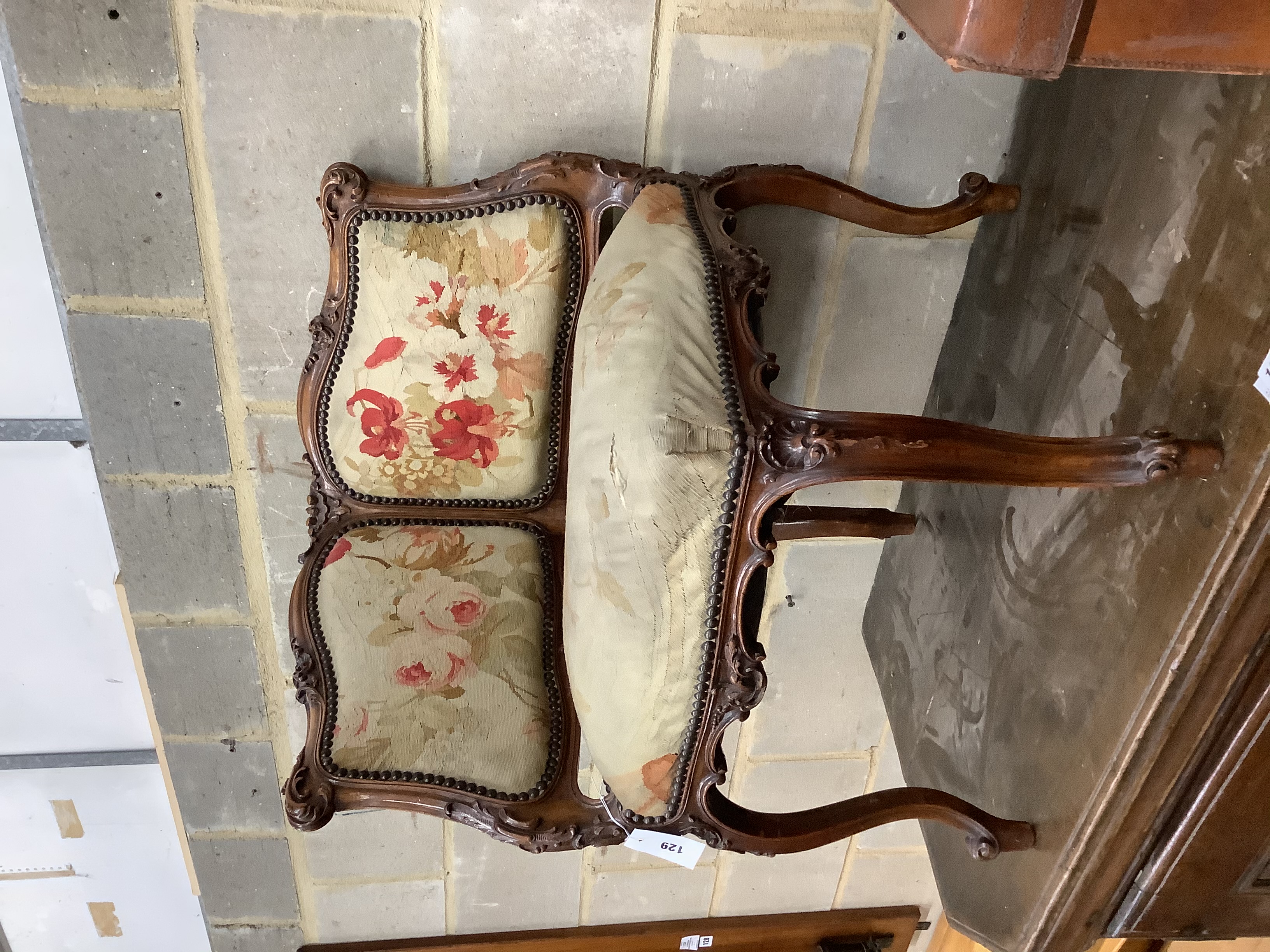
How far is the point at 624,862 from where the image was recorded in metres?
1.74

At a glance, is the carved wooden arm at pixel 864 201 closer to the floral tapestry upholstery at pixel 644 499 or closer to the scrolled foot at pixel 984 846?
the floral tapestry upholstery at pixel 644 499

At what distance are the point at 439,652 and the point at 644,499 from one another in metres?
0.48

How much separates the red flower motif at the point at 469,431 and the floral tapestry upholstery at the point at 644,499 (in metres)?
0.24

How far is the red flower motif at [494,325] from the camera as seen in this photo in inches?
43.0

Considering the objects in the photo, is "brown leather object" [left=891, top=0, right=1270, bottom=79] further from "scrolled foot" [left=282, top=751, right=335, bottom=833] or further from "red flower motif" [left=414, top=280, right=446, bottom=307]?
"scrolled foot" [left=282, top=751, right=335, bottom=833]

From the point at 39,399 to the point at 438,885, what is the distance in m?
1.13

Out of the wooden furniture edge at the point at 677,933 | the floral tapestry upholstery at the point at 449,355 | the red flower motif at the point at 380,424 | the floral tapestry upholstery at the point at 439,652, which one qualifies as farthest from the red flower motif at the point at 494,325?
the wooden furniture edge at the point at 677,933

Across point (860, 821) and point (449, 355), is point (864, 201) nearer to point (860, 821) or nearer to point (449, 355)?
point (449, 355)

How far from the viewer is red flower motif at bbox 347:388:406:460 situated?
3.67 ft

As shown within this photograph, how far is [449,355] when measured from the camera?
1.10m

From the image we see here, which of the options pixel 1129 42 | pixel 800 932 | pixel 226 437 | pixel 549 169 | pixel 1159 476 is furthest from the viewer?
pixel 800 932

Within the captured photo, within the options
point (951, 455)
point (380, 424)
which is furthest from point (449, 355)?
point (951, 455)

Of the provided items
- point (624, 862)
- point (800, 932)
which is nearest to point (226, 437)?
point (624, 862)

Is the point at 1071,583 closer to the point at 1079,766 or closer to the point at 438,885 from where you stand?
the point at 1079,766
